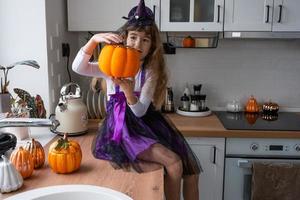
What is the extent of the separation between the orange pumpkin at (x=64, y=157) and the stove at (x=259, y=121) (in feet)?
3.61

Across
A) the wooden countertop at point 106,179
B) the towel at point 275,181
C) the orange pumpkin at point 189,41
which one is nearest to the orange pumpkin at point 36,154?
the wooden countertop at point 106,179

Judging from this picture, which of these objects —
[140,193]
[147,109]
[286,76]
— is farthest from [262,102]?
[140,193]

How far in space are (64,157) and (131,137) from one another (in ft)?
1.00

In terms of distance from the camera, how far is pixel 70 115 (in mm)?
1670

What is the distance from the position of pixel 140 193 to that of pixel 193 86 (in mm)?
1545

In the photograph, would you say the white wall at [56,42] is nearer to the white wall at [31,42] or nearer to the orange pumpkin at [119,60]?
the white wall at [31,42]

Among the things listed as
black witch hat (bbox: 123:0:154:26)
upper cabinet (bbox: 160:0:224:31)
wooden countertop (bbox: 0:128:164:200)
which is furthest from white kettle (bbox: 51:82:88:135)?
upper cabinet (bbox: 160:0:224:31)

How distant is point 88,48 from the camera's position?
1.39 m

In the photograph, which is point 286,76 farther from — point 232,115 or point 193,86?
point 193,86

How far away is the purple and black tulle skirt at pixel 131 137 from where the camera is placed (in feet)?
4.32

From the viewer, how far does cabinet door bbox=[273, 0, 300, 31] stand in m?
2.09

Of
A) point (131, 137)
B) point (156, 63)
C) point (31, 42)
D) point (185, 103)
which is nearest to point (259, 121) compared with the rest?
point (185, 103)

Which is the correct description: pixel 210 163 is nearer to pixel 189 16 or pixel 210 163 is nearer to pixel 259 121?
pixel 259 121

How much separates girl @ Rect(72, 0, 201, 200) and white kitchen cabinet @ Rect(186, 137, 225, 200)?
20.8 inches
